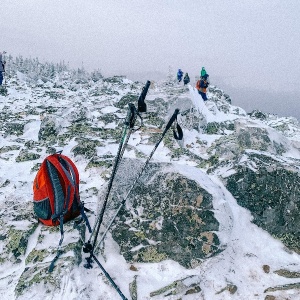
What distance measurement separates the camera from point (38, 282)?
5.16 meters

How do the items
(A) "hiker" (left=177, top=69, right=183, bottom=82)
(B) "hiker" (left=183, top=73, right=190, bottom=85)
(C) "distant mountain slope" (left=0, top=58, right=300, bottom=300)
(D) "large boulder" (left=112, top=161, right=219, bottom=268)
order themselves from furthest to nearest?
1. (A) "hiker" (left=177, top=69, right=183, bottom=82)
2. (B) "hiker" (left=183, top=73, right=190, bottom=85)
3. (D) "large boulder" (left=112, top=161, right=219, bottom=268)
4. (C) "distant mountain slope" (left=0, top=58, right=300, bottom=300)

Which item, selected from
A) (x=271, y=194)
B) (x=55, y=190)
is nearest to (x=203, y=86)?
(x=271, y=194)

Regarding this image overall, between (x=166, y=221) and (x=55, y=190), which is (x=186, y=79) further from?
(x=55, y=190)

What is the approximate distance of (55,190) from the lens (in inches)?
230

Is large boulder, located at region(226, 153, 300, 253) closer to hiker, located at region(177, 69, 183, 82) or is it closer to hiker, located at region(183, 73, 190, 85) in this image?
hiker, located at region(183, 73, 190, 85)

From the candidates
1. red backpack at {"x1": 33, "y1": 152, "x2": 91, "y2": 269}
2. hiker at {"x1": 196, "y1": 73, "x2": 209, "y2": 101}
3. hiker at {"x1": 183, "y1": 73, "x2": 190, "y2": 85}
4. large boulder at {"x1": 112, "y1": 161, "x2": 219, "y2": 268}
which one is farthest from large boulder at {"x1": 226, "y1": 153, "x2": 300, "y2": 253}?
hiker at {"x1": 183, "y1": 73, "x2": 190, "y2": 85}

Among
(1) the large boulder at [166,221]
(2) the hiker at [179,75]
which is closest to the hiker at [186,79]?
(2) the hiker at [179,75]

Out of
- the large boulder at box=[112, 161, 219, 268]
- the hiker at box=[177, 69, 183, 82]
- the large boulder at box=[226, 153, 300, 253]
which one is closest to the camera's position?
the large boulder at box=[112, 161, 219, 268]

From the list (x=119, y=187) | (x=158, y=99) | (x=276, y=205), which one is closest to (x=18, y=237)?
(x=119, y=187)

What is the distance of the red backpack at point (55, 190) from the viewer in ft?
19.2

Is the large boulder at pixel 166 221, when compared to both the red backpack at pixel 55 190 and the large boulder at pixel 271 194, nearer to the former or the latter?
the red backpack at pixel 55 190

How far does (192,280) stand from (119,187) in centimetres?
293

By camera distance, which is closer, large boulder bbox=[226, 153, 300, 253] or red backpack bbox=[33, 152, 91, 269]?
red backpack bbox=[33, 152, 91, 269]

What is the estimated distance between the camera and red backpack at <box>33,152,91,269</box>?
19.2 feet
